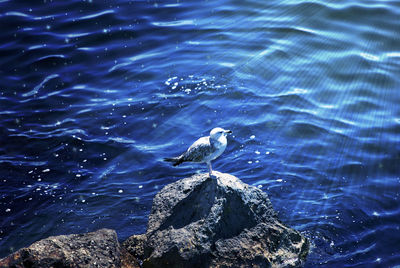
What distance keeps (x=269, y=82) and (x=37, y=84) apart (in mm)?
5982

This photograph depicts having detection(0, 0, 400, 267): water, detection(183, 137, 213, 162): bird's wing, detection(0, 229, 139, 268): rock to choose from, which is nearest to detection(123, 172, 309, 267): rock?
detection(183, 137, 213, 162): bird's wing

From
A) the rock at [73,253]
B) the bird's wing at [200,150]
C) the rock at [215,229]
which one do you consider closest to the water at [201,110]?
the rock at [215,229]

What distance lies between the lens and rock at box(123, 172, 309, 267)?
6.59 metres

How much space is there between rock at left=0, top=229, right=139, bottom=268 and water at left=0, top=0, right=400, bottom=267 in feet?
5.22

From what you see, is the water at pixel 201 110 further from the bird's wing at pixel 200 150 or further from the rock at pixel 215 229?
the bird's wing at pixel 200 150

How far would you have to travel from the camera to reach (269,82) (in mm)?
12820

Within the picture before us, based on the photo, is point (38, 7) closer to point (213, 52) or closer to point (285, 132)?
point (213, 52)

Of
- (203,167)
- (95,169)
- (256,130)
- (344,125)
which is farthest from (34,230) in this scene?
(344,125)

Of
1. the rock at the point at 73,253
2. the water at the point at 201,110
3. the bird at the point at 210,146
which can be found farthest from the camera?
the water at the point at 201,110

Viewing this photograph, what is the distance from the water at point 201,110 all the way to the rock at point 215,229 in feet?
3.46

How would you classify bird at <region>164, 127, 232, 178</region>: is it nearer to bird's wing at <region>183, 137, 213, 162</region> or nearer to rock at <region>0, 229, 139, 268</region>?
bird's wing at <region>183, 137, 213, 162</region>

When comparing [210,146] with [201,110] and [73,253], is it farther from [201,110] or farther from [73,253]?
[201,110]

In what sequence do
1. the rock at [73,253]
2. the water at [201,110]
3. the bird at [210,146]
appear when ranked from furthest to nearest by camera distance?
the water at [201,110] < the bird at [210,146] < the rock at [73,253]

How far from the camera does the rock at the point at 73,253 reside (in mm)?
6344
